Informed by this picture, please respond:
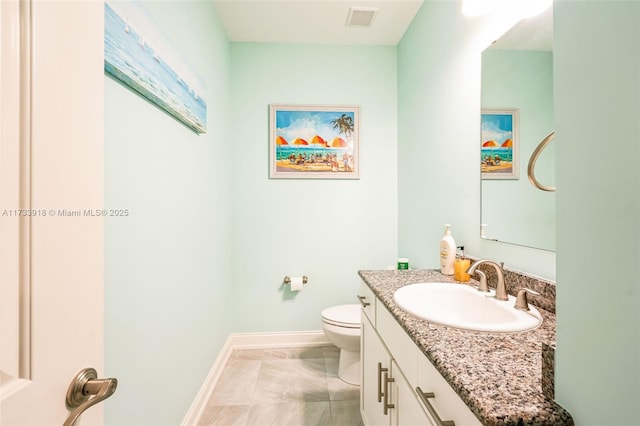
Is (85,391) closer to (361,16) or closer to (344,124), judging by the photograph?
(344,124)

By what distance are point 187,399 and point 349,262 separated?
1.53 metres

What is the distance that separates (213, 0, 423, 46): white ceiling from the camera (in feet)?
6.74

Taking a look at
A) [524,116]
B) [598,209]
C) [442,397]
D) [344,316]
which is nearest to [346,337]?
[344,316]

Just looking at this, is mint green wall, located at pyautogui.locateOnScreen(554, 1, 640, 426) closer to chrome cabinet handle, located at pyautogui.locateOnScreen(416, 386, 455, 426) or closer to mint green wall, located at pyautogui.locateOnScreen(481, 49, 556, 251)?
chrome cabinet handle, located at pyautogui.locateOnScreen(416, 386, 455, 426)

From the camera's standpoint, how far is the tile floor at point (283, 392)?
169cm

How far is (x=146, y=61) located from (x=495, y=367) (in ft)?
4.74

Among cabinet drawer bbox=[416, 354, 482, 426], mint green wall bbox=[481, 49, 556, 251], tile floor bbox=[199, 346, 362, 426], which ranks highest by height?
mint green wall bbox=[481, 49, 556, 251]

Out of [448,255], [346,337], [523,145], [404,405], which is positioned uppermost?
[523,145]

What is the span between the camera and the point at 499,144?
133 cm

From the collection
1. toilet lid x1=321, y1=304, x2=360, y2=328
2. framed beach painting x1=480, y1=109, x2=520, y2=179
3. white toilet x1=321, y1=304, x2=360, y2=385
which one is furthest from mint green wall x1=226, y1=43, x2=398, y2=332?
framed beach painting x1=480, y1=109, x2=520, y2=179

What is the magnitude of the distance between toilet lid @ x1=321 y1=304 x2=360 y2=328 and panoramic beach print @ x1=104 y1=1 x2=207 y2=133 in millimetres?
1476

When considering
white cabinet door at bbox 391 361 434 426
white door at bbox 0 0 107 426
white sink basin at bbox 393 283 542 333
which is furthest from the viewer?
white sink basin at bbox 393 283 542 333

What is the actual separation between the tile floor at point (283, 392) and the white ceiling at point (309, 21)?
2.61 meters

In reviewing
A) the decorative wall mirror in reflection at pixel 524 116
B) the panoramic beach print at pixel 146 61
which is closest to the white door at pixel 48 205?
the panoramic beach print at pixel 146 61
